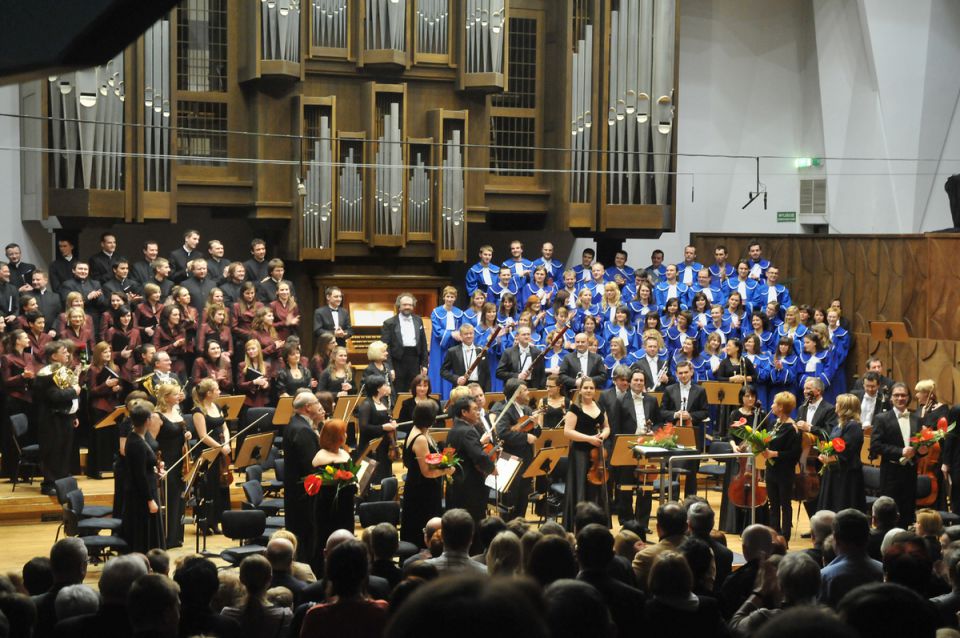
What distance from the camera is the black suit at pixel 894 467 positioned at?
10.1 meters

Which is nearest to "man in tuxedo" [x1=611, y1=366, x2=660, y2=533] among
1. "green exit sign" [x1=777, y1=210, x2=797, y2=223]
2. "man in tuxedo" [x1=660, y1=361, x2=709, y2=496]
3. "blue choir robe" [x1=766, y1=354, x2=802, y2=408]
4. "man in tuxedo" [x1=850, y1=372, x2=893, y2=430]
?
"man in tuxedo" [x1=660, y1=361, x2=709, y2=496]

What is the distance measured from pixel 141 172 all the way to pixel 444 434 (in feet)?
18.7

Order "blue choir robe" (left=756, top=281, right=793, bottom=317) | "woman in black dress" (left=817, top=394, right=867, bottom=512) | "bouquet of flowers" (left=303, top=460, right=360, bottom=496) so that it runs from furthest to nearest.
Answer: "blue choir robe" (left=756, top=281, right=793, bottom=317) < "woman in black dress" (left=817, top=394, right=867, bottom=512) < "bouquet of flowers" (left=303, top=460, right=360, bottom=496)

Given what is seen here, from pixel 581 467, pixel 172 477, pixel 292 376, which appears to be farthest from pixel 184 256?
pixel 581 467

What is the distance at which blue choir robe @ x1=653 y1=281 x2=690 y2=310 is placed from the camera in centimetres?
1468

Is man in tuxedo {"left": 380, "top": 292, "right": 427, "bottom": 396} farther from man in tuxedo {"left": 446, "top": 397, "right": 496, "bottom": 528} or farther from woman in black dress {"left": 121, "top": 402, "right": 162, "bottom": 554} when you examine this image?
woman in black dress {"left": 121, "top": 402, "right": 162, "bottom": 554}

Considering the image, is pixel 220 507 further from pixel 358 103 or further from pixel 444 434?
pixel 358 103

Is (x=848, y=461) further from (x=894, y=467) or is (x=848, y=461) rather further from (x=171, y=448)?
(x=171, y=448)

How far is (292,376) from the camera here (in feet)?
37.1

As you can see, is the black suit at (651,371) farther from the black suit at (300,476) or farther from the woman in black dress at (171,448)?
the woman in black dress at (171,448)

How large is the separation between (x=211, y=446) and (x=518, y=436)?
8.34 feet

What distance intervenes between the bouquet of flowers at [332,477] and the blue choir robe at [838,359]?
825cm

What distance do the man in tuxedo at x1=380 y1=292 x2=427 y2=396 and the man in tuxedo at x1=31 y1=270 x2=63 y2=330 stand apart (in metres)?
3.32

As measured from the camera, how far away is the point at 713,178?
715 inches
